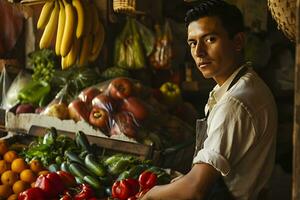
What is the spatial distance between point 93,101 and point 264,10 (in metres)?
2.22

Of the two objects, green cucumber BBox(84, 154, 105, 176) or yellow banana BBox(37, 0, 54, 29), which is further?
yellow banana BBox(37, 0, 54, 29)

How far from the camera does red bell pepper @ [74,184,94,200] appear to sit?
111 inches

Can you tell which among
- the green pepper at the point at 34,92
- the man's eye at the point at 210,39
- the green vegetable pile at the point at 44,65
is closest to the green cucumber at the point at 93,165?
the man's eye at the point at 210,39

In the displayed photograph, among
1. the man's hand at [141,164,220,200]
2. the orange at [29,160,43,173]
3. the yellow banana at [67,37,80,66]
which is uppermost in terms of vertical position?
the yellow banana at [67,37,80,66]

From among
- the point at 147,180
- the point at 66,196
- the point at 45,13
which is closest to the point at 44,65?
the point at 45,13

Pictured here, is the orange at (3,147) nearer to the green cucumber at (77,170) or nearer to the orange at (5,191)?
the orange at (5,191)

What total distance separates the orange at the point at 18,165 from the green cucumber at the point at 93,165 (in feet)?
1.65

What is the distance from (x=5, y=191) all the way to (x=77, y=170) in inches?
21.2

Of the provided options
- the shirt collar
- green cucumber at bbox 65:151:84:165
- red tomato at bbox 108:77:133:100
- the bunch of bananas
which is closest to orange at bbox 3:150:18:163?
green cucumber at bbox 65:151:84:165

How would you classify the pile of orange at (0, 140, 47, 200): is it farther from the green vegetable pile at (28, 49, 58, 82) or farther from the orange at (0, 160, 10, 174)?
the green vegetable pile at (28, 49, 58, 82)

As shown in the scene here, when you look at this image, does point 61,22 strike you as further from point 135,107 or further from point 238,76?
point 238,76

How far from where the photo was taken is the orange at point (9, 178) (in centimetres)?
328

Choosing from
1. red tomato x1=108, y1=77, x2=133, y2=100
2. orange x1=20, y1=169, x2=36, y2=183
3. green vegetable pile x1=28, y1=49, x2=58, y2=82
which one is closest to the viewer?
orange x1=20, y1=169, x2=36, y2=183

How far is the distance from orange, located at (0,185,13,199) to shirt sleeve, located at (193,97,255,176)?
6.07 ft
